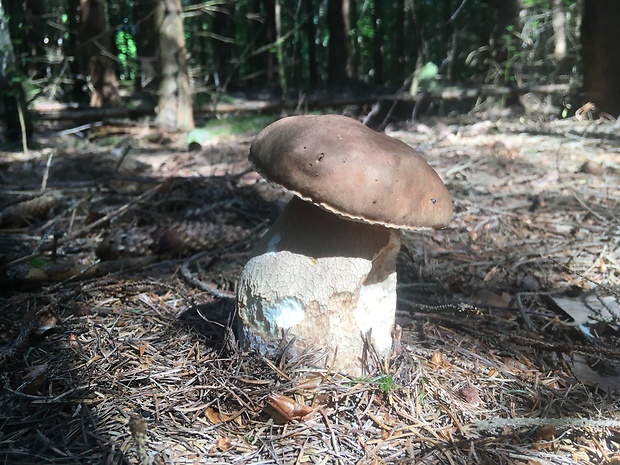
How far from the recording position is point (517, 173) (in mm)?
4410

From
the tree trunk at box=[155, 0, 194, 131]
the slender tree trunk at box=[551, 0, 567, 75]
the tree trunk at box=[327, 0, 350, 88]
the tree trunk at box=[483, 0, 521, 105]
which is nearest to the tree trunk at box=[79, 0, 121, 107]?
the tree trunk at box=[155, 0, 194, 131]

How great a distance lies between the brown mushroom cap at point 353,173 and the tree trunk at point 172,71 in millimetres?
5906

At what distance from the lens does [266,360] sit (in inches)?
65.1

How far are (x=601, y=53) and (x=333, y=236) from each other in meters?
6.66

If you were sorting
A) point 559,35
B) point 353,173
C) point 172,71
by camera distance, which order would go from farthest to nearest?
point 559,35 → point 172,71 → point 353,173

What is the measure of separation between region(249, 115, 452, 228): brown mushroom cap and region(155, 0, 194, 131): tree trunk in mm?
5906

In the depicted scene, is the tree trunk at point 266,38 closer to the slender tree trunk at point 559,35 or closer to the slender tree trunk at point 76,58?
the slender tree trunk at point 76,58

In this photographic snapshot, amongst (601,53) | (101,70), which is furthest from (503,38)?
(101,70)

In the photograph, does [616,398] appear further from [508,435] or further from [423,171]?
[423,171]

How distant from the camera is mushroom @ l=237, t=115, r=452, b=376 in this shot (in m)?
1.45

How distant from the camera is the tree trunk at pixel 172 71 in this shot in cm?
650

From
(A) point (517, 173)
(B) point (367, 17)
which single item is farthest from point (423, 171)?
(B) point (367, 17)

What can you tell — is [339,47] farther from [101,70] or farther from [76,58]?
[76,58]

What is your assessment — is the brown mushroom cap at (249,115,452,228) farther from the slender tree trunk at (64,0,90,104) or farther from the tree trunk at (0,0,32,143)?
the slender tree trunk at (64,0,90,104)
